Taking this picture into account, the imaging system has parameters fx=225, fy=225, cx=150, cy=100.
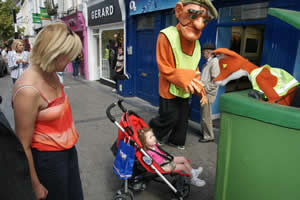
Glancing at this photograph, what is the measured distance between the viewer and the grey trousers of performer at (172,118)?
3406 millimetres

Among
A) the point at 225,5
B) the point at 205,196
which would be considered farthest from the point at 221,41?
the point at 205,196

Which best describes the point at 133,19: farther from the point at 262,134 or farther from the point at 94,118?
the point at 262,134

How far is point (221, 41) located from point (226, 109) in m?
3.68

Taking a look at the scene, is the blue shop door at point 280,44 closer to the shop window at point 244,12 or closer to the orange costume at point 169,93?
the shop window at point 244,12

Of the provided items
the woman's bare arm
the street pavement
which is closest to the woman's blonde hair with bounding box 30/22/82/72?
the woman's bare arm

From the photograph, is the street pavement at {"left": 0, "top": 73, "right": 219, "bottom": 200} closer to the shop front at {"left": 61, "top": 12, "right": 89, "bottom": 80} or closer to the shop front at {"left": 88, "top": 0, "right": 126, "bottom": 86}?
the shop front at {"left": 88, "top": 0, "right": 126, "bottom": 86}

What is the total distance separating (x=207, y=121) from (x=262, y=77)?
2586mm

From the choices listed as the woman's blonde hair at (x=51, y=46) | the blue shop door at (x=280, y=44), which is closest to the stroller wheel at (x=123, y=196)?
the woman's blonde hair at (x=51, y=46)

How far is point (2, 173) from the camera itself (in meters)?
0.97

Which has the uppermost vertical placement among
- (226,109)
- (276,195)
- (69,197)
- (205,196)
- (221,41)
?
(221,41)

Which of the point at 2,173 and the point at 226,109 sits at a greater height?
the point at 226,109

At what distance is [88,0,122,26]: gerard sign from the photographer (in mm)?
7791

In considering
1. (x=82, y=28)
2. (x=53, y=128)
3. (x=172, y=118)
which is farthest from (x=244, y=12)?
(x=82, y=28)

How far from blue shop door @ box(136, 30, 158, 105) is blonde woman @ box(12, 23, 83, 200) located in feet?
16.3
